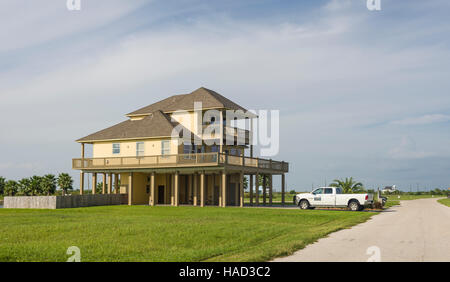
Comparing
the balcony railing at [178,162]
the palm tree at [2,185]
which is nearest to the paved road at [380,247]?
the balcony railing at [178,162]

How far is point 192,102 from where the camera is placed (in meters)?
42.7

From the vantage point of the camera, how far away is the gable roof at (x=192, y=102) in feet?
134

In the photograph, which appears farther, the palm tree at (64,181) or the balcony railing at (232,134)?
the palm tree at (64,181)

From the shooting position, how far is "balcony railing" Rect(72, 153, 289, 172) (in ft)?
121

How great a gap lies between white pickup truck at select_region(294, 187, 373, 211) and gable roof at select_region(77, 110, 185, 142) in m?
13.4

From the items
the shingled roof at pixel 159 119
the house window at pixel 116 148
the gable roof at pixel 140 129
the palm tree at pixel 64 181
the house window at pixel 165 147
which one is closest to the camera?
the house window at pixel 165 147

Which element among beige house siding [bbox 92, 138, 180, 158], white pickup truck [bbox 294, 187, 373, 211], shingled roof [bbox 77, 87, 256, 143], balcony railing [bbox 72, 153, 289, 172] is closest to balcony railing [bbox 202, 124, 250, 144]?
shingled roof [bbox 77, 87, 256, 143]

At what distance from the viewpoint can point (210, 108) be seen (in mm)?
40312

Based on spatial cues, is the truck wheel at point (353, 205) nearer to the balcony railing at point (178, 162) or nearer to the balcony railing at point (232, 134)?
the balcony railing at point (178, 162)

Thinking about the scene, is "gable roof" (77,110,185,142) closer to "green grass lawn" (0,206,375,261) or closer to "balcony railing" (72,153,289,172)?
"balcony railing" (72,153,289,172)

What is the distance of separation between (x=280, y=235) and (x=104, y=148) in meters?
31.4

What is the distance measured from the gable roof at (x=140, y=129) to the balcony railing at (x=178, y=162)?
2.23m
